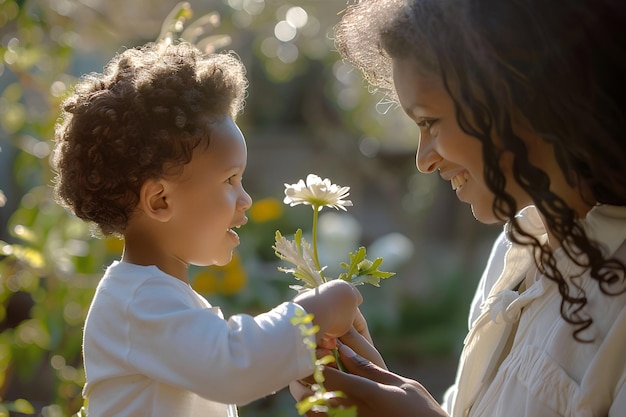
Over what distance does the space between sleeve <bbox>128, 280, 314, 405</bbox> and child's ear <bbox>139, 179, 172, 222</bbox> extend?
0.17 meters

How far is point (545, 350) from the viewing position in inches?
51.4

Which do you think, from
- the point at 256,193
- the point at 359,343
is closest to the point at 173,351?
the point at 359,343

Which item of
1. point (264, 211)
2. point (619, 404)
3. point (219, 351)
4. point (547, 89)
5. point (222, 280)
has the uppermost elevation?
point (547, 89)

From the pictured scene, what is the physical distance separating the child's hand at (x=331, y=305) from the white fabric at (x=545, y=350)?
276 millimetres

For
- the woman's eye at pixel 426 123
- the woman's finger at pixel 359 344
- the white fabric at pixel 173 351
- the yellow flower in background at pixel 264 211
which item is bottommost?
the yellow flower in background at pixel 264 211

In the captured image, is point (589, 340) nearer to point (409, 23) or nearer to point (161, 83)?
point (409, 23)

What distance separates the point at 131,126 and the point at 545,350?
0.70 m

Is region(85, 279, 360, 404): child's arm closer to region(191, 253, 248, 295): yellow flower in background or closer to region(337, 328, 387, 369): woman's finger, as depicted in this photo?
region(337, 328, 387, 369): woman's finger

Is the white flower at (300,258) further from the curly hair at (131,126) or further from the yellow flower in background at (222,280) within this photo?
the yellow flower in background at (222,280)

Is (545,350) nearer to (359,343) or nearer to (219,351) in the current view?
(359,343)

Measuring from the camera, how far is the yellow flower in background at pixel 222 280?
3.61m

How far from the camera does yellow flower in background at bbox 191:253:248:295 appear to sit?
3607 millimetres

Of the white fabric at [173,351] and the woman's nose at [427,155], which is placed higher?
the woman's nose at [427,155]

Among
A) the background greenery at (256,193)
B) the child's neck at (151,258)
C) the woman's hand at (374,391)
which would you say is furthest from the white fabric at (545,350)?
the background greenery at (256,193)
